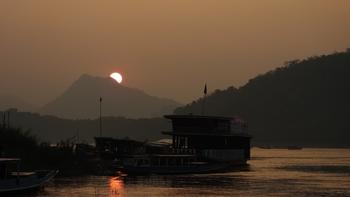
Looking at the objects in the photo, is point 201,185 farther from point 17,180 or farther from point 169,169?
point 17,180

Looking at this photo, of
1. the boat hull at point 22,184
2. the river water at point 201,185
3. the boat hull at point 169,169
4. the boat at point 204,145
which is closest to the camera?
the boat hull at point 22,184

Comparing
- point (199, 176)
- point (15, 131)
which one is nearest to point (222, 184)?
point (199, 176)

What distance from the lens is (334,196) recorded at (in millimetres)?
66438

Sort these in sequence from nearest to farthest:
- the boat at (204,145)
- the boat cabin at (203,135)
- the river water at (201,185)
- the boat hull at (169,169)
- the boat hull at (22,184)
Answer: the boat hull at (22,184) → the river water at (201,185) → the boat hull at (169,169) → the boat at (204,145) → the boat cabin at (203,135)

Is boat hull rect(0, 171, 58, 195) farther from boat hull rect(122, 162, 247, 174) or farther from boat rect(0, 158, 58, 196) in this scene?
boat hull rect(122, 162, 247, 174)

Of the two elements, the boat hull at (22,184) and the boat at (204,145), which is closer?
the boat hull at (22,184)

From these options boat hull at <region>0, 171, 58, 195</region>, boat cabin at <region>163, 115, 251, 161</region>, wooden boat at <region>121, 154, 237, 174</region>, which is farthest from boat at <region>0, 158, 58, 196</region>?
boat cabin at <region>163, 115, 251, 161</region>

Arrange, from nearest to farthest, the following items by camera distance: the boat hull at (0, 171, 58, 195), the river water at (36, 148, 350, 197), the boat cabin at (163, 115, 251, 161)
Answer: the boat hull at (0, 171, 58, 195), the river water at (36, 148, 350, 197), the boat cabin at (163, 115, 251, 161)

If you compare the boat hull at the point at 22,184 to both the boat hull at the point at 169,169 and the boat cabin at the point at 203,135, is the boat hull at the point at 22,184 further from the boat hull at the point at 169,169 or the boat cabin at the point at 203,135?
the boat cabin at the point at 203,135

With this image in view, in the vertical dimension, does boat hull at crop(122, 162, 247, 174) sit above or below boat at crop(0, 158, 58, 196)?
above

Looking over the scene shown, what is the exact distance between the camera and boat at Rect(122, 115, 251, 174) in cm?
9552

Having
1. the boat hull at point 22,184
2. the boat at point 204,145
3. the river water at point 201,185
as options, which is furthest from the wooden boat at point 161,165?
the boat hull at point 22,184

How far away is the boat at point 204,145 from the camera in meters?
95.5

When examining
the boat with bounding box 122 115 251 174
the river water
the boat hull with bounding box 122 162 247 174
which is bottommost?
the river water
